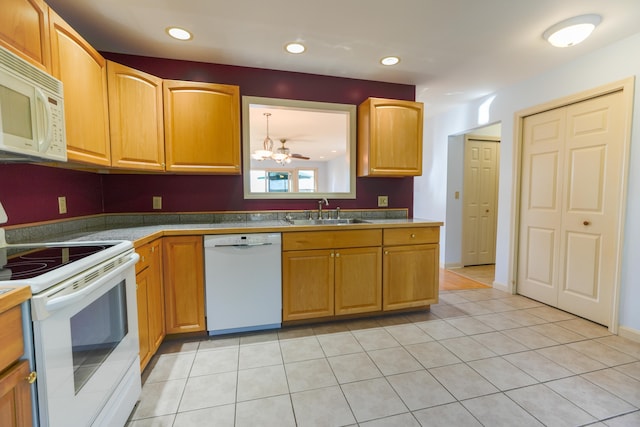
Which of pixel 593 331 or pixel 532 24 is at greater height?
pixel 532 24

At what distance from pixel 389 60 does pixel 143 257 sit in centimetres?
254

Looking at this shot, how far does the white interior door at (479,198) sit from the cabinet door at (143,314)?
4222mm

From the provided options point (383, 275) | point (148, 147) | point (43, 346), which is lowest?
point (383, 275)

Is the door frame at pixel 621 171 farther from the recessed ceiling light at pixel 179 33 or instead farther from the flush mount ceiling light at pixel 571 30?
the recessed ceiling light at pixel 179 33

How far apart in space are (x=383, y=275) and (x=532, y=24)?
221 cm

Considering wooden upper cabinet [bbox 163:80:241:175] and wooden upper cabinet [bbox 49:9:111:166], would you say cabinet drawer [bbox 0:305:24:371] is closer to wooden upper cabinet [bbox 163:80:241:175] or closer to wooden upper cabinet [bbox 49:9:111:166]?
wooden upper cabinet [bbox 49:9:111:166]

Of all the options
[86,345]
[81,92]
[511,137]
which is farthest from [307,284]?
[511,137]

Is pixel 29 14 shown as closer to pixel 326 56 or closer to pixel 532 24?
pixel 326 56

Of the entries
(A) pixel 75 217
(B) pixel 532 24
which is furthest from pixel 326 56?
(A) pixel 75 217

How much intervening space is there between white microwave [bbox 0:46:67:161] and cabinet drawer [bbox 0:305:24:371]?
67 cm

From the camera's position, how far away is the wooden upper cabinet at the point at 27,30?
1.25 metres

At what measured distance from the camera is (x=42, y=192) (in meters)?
1.84

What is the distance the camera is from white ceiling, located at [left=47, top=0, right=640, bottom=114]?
188 centimetres

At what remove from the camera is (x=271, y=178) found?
10352 mm
